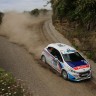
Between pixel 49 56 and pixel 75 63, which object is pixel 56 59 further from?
pixel 75 63

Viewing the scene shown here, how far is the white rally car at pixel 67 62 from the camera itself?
2264 cm

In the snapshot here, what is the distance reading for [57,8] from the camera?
39.5 m

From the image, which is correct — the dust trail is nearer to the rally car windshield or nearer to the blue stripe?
the rally car windshield

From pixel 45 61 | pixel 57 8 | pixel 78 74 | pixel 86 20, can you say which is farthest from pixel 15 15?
pixel 78 74

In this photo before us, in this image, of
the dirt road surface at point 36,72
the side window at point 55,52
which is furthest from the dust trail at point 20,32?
the side window at point 55,52

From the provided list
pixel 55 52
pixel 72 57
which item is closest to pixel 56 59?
pixel 55 52

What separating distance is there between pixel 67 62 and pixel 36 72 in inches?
105

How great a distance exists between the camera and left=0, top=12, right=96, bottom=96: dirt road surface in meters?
20.9

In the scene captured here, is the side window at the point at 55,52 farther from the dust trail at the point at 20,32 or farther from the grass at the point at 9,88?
the grass at the point at 9,88

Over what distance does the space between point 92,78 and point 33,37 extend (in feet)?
54.5

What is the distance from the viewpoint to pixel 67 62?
23.4 m

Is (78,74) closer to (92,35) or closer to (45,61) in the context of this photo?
(45,61)

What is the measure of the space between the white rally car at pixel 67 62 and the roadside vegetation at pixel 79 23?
3708 millimetres

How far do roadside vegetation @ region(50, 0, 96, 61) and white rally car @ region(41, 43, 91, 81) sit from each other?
371cm
